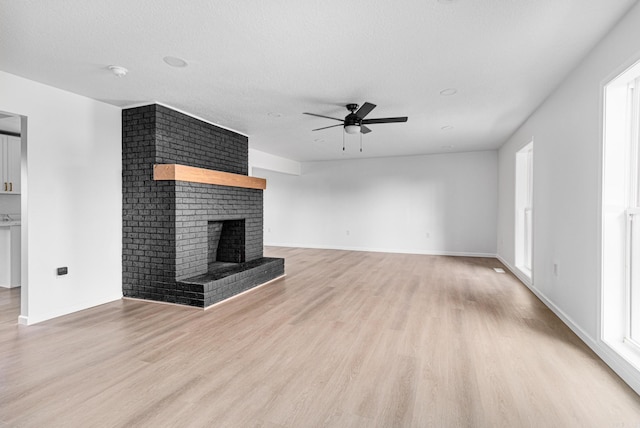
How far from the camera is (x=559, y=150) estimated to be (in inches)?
135

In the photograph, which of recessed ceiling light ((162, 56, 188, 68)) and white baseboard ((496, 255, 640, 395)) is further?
recessed ceiling light ((162, 56, 188, 68))

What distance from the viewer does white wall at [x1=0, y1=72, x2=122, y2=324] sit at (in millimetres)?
3250

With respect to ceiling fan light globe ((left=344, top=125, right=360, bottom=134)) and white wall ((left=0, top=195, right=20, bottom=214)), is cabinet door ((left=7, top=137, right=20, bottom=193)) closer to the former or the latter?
white wall ((left=0, top=195, right=20, bottom=214))

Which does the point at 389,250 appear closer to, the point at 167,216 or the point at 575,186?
the point at 575,186

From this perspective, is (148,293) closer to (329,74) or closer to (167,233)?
(167,233)

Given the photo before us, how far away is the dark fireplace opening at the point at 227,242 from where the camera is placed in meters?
5.29

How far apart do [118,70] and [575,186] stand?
441cm

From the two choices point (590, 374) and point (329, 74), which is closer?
point (590, 374)

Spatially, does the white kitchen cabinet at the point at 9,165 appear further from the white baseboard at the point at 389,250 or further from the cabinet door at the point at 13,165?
the white baseboard at the point at 389,250

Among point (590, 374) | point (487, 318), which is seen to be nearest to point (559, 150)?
point (487, 318)

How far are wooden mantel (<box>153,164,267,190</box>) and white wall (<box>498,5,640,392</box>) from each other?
4131 millimetres

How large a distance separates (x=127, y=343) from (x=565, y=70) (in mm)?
4712

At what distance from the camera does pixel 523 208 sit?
5465 millimetres

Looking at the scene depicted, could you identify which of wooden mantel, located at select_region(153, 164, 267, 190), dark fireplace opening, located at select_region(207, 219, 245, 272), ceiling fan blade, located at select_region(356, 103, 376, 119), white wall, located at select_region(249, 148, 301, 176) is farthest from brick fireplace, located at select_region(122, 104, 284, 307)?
white wall, located at select_region(249, 148, 301, 176)
